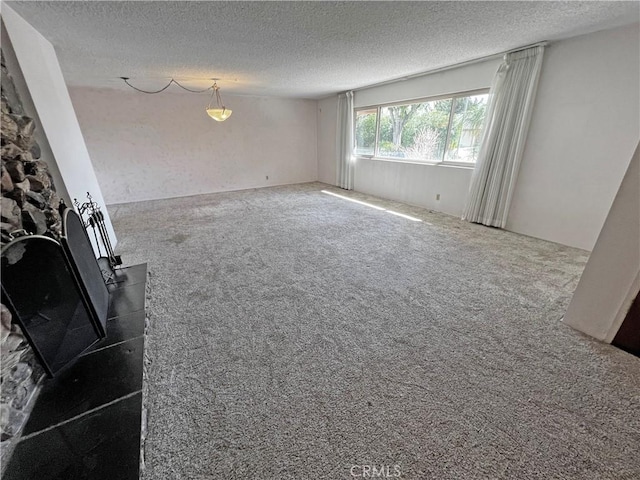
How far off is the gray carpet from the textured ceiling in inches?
84.0

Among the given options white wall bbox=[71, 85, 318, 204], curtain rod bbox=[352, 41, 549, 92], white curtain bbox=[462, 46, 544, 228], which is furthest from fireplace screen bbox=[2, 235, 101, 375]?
white wall bbox=[71, 85, 318, 204]

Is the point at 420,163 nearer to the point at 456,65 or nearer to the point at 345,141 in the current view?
the point at 456,65

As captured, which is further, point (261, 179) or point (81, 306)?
point (261, 179)

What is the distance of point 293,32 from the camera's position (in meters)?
2.46

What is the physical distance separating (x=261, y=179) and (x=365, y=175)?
2761 millimetres

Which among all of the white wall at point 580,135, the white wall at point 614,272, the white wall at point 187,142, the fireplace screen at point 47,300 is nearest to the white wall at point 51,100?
the fireplace screen at point 47,300

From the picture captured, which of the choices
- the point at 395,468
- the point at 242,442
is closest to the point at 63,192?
the point at 242,442

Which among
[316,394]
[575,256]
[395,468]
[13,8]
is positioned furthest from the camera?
[575,256]

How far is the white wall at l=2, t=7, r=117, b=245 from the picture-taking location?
6.54 feet

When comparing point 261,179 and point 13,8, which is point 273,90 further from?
point 13,8

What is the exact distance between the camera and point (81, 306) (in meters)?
1.42

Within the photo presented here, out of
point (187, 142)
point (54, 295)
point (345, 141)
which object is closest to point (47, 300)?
point (54, 295)

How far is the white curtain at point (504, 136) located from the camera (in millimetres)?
3082

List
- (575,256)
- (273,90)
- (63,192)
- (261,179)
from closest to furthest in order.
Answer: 1. (63,192)
2. (575,256)
3. (273,90)
4. (261,179)
